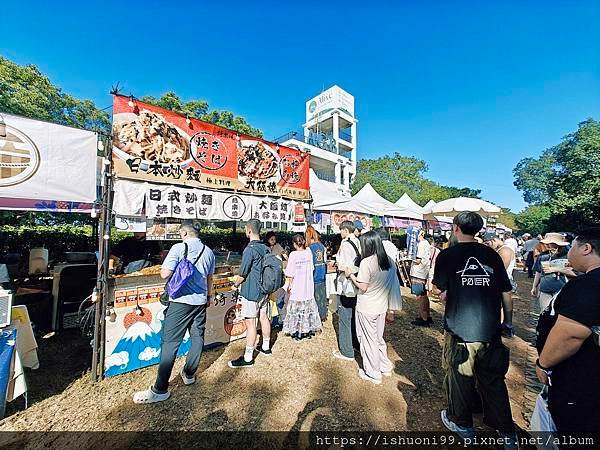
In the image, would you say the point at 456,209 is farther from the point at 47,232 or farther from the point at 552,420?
the point at 47,232

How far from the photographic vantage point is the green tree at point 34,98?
10.7 m

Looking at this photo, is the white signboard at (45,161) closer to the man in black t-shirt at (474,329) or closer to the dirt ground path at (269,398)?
the dirt ground path at (269,398)

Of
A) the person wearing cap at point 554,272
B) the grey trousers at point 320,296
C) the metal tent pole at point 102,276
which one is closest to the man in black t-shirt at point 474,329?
the person wearing cap at point 554,272

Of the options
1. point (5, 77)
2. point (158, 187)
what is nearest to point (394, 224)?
point (158, 187)

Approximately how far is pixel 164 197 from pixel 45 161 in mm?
1335

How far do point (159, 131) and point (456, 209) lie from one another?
30.4 feet

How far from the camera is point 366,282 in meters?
3.27

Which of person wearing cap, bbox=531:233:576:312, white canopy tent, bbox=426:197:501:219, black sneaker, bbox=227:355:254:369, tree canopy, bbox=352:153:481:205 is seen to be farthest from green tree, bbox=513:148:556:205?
black sneaker, bbox=227:355:254:369

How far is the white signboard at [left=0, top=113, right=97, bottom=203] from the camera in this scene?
2.73m

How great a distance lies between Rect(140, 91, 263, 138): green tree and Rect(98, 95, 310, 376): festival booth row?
12.5 metres

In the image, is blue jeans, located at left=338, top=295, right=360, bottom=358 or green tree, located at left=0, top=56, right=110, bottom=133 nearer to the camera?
blue jeans, located at left=338, top=295, right=360, bottom=358

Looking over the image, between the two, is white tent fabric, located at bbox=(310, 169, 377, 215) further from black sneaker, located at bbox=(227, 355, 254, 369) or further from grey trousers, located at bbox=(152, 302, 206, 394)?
grey trousers, located at bbox=(152, 302, 206, 394)

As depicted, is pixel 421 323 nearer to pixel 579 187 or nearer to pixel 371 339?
pixel 371 339

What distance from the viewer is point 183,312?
2.95 m
